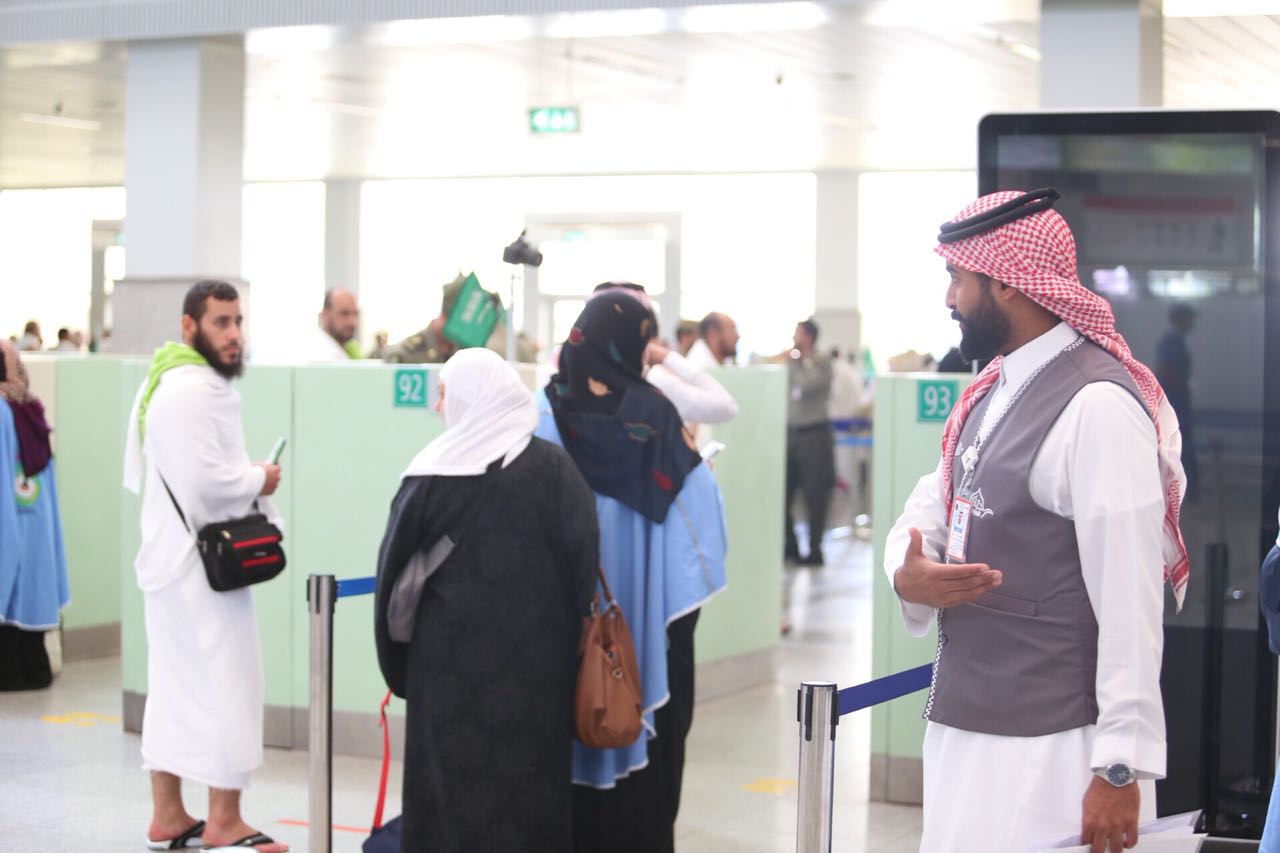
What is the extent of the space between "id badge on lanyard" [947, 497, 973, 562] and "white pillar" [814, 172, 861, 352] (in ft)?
62.1

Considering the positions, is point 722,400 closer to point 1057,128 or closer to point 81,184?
point 1057,128

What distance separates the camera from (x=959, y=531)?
2.54 m

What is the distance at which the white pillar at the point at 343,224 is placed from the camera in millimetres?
23656

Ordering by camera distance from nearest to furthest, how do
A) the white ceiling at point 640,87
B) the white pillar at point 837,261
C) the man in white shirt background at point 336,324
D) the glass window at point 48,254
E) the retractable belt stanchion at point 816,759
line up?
the retractable belt stanchion at point 816,759
the man in white shirt background at point 336,324
the white ceiling at point 640,87
the white pillar at point 837,261
the glass window at point 48,254

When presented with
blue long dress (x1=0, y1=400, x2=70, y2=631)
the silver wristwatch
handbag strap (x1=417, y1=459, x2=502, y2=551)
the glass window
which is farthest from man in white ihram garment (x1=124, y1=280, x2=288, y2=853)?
the glass window

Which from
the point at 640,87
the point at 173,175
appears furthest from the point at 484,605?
the point at 640,87

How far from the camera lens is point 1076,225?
4.30 m

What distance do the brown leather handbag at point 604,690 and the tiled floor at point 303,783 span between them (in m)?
1.24

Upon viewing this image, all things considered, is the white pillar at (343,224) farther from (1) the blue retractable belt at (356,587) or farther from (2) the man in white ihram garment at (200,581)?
(1) the blue retractable belt at (356,587)

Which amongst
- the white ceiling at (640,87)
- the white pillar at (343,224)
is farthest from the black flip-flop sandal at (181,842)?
the white pillar at (343,224)

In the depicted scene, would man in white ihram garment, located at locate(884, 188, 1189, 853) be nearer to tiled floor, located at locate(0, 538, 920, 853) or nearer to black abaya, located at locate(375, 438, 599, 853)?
black abaya, located at locate(375, 438, 599, 853)

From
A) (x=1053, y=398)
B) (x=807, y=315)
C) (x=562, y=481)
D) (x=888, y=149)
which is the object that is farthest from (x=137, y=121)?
(x=807, y=315)

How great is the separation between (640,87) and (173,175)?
5.98 metres

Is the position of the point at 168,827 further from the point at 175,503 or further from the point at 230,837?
the point at 175,503
